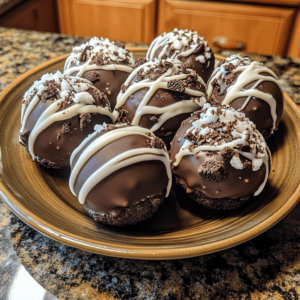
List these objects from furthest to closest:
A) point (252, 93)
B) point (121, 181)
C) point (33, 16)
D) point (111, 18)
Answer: point (111, 18), point (33, 16), point (252, 93), point (121, 181)

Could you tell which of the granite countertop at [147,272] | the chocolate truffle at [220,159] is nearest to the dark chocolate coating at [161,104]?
the chocolate truffle at [220,159]

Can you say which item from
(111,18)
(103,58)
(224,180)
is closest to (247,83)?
(224,180)

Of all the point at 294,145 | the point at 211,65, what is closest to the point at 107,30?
the point at 211,65

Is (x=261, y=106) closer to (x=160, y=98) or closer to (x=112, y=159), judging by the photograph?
(x=160, y=98)

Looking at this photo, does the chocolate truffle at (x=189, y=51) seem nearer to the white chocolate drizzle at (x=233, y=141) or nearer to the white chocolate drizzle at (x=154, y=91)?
the white chocolate drizzle at (x=154, y=91)

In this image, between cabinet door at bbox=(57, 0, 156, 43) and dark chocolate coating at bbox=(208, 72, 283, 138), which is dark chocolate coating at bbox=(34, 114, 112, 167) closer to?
dark chocolate coating at bbox=(208, 72, 283, 138)

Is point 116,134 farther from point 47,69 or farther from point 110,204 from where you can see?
point 47,69
